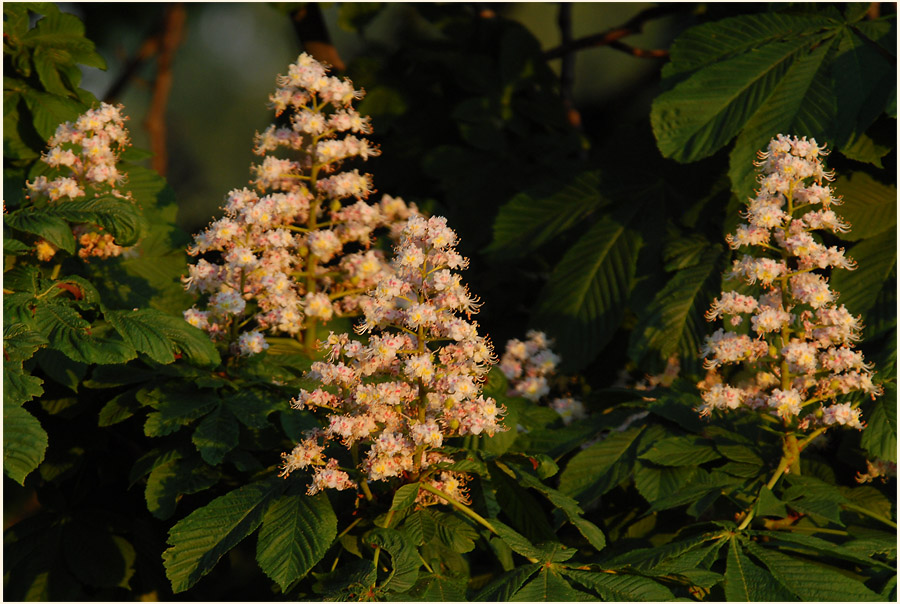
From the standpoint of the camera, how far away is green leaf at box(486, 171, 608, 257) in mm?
3365

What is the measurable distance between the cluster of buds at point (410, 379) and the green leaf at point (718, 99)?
118 centimetres

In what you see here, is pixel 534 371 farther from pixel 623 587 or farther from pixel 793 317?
pixel 623 587

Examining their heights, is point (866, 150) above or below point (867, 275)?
above

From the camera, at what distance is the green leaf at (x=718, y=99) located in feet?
9.38

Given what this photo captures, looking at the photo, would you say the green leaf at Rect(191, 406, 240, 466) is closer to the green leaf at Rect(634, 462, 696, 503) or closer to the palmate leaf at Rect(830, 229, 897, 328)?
the green leaf at Rect(634, 462, 696, 503)

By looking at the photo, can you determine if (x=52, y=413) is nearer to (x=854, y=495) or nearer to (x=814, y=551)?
(x=814, y=551)

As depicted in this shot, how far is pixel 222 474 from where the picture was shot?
2.44m

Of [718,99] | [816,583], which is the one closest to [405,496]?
[816,583]

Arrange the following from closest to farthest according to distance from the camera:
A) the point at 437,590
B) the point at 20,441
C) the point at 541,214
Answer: the point at 20,441
the point at 437,590
the point at 541,214

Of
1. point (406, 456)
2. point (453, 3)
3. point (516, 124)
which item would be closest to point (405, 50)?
point (453, 3)

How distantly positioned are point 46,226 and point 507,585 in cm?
132

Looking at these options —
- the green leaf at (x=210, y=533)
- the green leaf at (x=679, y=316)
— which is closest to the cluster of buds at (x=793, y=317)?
the green leaf at (x=679, y=316)

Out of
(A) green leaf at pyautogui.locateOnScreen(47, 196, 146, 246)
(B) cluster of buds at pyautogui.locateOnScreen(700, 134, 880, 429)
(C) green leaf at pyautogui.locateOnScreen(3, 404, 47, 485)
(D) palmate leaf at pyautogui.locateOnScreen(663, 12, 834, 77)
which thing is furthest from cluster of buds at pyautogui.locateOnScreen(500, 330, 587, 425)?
(C) green leaf at pyautogui.locateOnScreen(3, 404, 47, 485)

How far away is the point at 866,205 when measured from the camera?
9.93 ft
